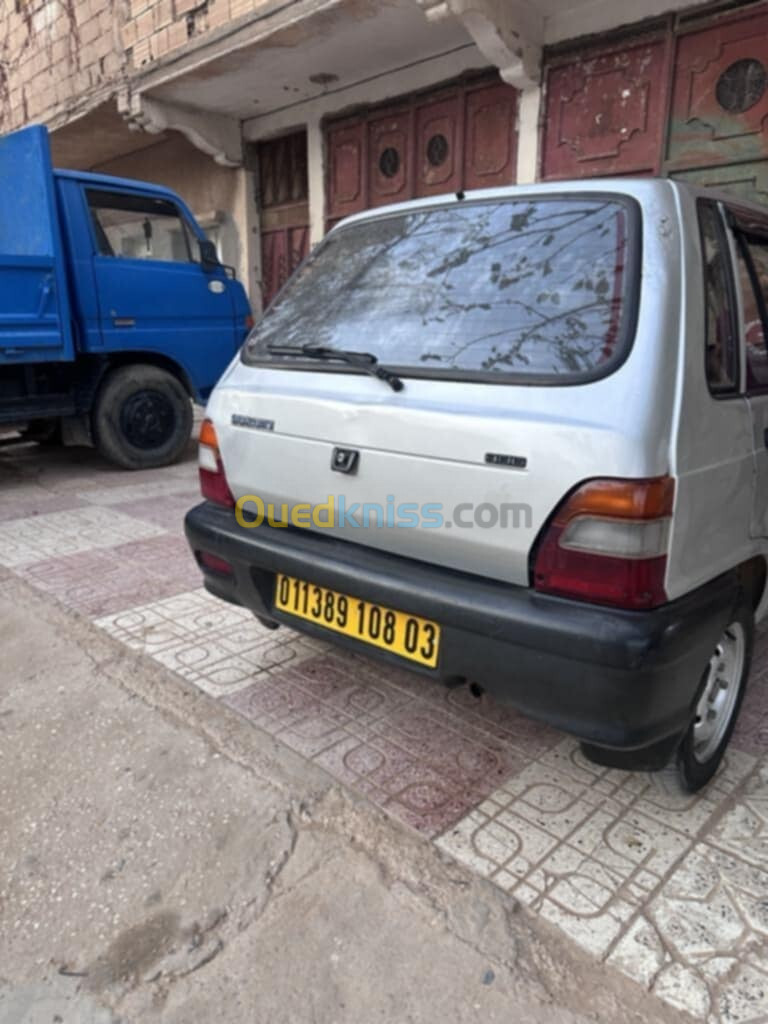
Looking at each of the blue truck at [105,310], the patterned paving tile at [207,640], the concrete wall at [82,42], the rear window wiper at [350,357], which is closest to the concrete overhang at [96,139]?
the concrete wall at [82,42]

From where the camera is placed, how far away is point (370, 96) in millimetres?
7914

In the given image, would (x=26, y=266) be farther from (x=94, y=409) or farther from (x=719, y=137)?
(x=719, y=137)

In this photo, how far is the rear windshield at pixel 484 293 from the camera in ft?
5.85

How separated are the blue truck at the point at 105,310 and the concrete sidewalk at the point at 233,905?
12.5ft

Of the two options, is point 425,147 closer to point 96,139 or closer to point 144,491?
point 144,491

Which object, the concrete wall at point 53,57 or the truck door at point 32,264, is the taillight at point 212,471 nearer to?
the truck door at point 32,264

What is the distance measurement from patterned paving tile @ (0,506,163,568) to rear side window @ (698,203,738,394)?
3607 mm

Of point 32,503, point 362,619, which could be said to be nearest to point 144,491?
point 32,503

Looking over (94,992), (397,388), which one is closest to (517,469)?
(397,388)

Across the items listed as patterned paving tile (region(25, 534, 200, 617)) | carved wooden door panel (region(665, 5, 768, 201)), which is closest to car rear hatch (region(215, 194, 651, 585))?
patterned paving tile (region(25, 534, 200, 617))

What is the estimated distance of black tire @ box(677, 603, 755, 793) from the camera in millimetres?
2057

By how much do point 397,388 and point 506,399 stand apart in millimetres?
334

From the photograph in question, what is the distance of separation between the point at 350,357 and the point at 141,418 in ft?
15.1

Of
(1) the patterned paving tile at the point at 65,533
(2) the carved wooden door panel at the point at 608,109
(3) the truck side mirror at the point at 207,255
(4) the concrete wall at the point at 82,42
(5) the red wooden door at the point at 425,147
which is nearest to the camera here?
(1) the patterned paving tile at the point at 65,533
